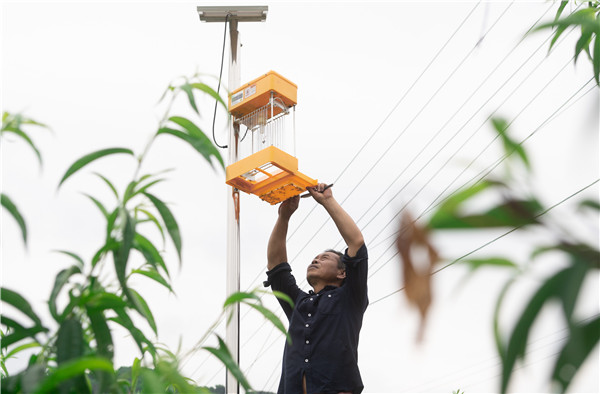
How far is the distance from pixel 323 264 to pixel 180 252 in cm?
239

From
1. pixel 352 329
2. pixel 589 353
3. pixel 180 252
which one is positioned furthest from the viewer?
pixel 352 329

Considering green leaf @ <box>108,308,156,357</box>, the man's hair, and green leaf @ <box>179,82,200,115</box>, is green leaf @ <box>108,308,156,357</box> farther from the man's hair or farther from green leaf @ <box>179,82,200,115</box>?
the man's hair

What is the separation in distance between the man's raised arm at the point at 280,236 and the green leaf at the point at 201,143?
2.27 metres

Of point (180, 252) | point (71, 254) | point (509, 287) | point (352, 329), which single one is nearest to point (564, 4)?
point (180, 252)

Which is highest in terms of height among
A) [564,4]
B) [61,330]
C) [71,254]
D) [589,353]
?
[564,4]

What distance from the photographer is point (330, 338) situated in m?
2.97

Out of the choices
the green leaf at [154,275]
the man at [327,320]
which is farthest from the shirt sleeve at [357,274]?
the green leaf at [154,275]

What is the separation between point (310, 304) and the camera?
10.3 ft

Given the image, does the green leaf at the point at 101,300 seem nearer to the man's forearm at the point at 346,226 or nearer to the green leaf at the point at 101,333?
the green leaf at the point at 101,333

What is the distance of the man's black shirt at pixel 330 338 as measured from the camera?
114 inches

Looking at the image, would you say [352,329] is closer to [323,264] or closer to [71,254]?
[323,264]

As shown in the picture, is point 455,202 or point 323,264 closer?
point 455,202

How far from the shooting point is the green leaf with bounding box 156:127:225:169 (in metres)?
0.96

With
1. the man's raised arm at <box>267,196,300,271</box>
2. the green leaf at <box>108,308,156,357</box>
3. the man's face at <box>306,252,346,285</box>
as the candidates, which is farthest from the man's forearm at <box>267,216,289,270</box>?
the green leaf at <box>108,308,156,357</box>
